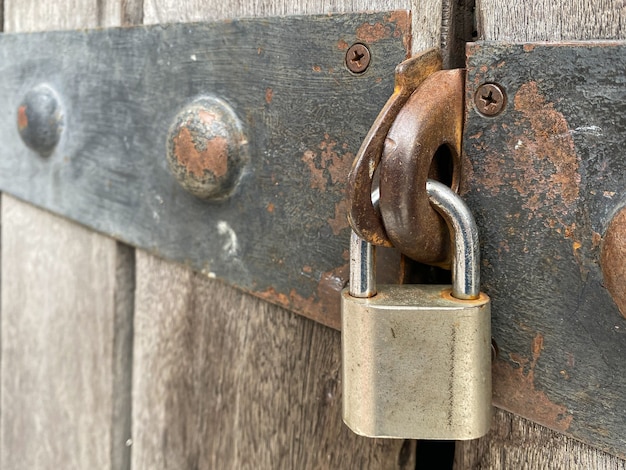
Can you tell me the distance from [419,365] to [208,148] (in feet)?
0.86

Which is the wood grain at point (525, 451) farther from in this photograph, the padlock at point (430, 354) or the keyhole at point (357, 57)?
the keyhole at point (357, 57)

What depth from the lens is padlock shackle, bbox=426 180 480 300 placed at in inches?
14.5

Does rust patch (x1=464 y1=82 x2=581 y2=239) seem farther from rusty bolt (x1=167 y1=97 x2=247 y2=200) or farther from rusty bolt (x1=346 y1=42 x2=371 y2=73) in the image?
rusty bolt (x1=167 y1=97 x2=247 y2=200)

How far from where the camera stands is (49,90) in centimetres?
67

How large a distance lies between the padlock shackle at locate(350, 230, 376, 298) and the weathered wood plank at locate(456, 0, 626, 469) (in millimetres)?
99

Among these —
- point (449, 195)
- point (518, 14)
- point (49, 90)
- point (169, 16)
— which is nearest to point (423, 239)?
point (449, 195)

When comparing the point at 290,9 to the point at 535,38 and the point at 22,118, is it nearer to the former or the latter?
the point at 535,38

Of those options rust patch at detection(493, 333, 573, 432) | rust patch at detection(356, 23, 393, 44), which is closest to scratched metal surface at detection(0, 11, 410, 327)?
rust patch at detection(356, 23, 393, 44)

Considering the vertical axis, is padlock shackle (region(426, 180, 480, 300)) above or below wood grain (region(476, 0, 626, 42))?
below

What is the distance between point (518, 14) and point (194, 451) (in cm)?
50

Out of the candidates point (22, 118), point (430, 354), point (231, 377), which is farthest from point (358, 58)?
point (22, 118)

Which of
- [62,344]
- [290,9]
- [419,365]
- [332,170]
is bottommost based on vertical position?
[62,344]

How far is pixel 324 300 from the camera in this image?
1.59 ft

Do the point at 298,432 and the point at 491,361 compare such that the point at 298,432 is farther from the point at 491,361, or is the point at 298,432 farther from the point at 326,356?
the point at 491,361
